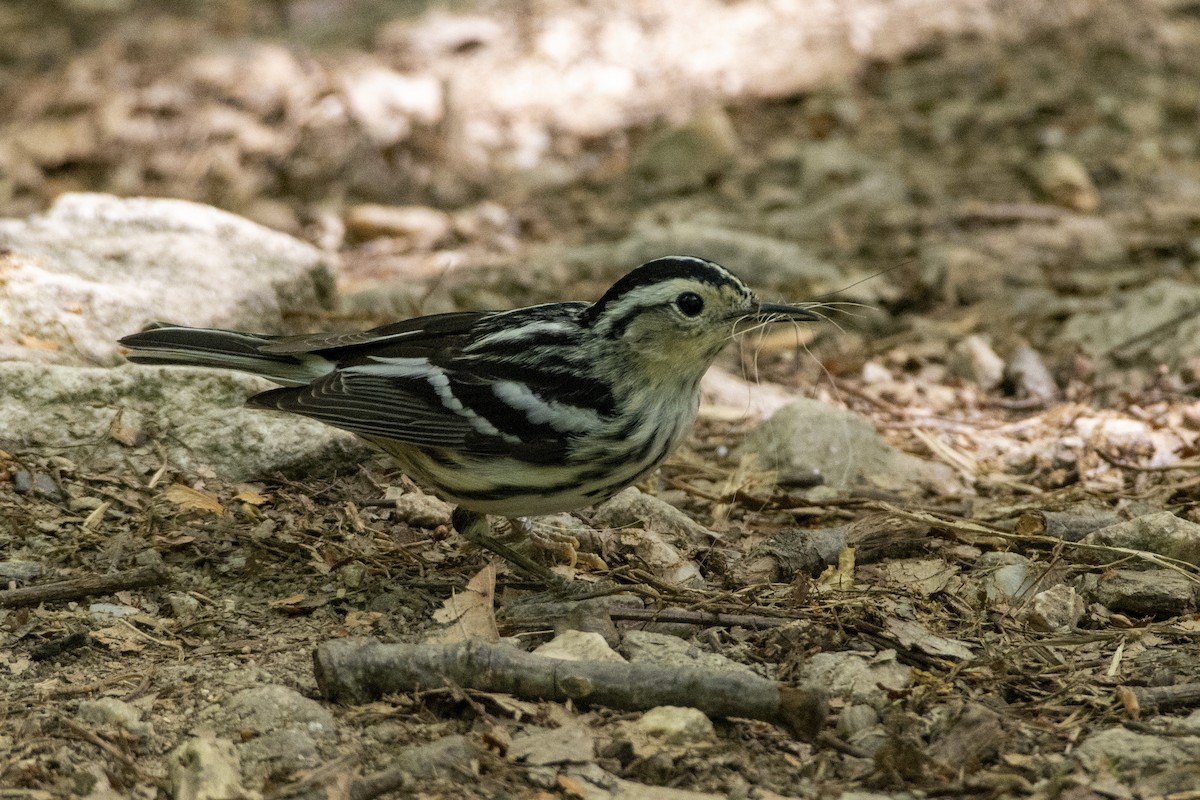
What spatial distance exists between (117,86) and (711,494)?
624cm

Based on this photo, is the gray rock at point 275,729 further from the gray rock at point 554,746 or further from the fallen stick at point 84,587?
the fallen stick at point 84,587

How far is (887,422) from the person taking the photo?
6.51 m

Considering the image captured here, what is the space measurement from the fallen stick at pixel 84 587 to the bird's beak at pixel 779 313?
7.46ft

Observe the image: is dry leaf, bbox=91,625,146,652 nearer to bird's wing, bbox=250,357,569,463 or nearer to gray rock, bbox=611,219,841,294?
bird's wing, bbox=250,357,569,463

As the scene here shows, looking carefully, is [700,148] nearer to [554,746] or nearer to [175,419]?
[175,419]

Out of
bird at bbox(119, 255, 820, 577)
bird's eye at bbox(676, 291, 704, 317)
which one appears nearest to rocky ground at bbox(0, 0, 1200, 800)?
bird at bbox(119, 255, 820, 577)

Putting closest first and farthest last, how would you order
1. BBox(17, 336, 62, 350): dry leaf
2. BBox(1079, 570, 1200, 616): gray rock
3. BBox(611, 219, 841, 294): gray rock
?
BBox(1079, 570, 1200, 616): gray rock < BBox(17, 336, 62, 350): dry leaf < BBox(611, 219, 841, 294): gray rock

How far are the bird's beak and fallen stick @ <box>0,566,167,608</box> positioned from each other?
89.5 inches

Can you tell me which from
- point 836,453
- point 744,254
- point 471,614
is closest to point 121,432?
point 471,614

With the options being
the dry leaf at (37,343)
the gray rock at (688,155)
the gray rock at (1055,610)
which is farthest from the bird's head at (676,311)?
the gray rock at (688,155)

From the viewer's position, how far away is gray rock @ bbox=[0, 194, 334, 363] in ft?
18.7

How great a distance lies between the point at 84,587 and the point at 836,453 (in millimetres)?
3069

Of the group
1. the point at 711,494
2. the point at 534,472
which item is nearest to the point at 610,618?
the point at 534,472

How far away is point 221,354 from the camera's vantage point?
488cm
